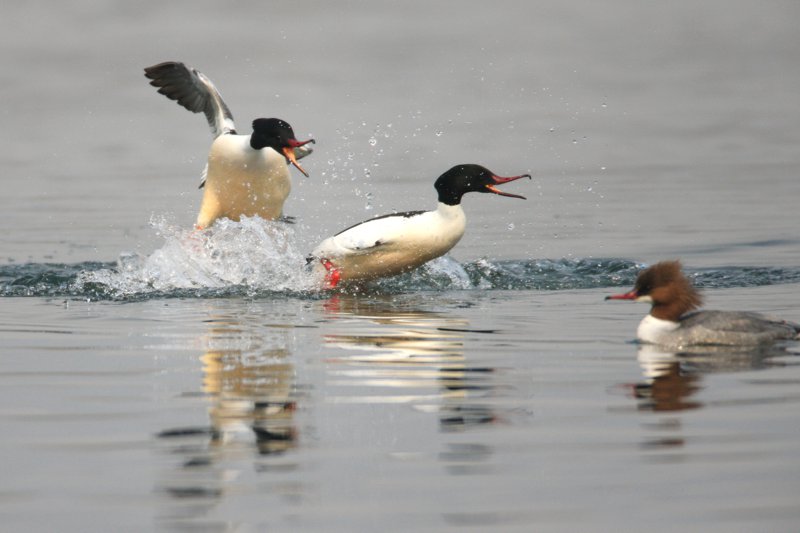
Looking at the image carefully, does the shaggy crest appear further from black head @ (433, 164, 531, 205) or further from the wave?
black head @ (433, 164, 531, 205)

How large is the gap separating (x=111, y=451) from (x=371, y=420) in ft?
3.35

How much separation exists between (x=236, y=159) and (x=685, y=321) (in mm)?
5768

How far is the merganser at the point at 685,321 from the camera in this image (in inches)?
281

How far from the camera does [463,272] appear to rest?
11.2m

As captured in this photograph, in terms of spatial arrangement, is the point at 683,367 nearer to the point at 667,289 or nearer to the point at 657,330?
the point at 657,330

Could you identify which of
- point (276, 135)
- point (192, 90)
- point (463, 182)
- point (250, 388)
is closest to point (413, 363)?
point (250, 388)

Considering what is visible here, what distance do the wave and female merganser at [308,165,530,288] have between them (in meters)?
0.25

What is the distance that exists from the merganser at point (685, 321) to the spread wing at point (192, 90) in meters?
6.38

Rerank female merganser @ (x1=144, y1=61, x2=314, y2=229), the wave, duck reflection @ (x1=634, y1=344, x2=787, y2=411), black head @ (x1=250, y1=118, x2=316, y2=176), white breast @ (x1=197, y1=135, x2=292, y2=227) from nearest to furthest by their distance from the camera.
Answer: duck reflection @ (x1=634, y1=344, x2=787, y2=411), the wave, black head @ (x1=250, y1=118, x2=316, y2=176), female merganser @ (x1=144, y1=61, x2=314, y2=229), white breast @ (x1=197, y1=135, x2=292, y2=227)

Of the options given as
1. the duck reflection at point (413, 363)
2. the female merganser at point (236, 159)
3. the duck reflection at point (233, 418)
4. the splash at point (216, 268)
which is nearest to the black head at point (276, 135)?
the female merganser at point (236, 159)

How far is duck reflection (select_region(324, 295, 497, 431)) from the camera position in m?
5.84

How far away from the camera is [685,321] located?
7348 millimetres

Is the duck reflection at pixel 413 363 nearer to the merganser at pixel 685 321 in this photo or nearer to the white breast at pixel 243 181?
the merganser at pixel 685 321

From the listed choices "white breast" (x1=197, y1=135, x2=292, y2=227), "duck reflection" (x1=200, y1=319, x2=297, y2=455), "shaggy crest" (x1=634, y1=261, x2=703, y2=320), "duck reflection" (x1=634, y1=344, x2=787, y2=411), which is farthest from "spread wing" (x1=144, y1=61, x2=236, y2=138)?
"duck reflection" (x1=634, y1=344, x2=787, y2=411)
